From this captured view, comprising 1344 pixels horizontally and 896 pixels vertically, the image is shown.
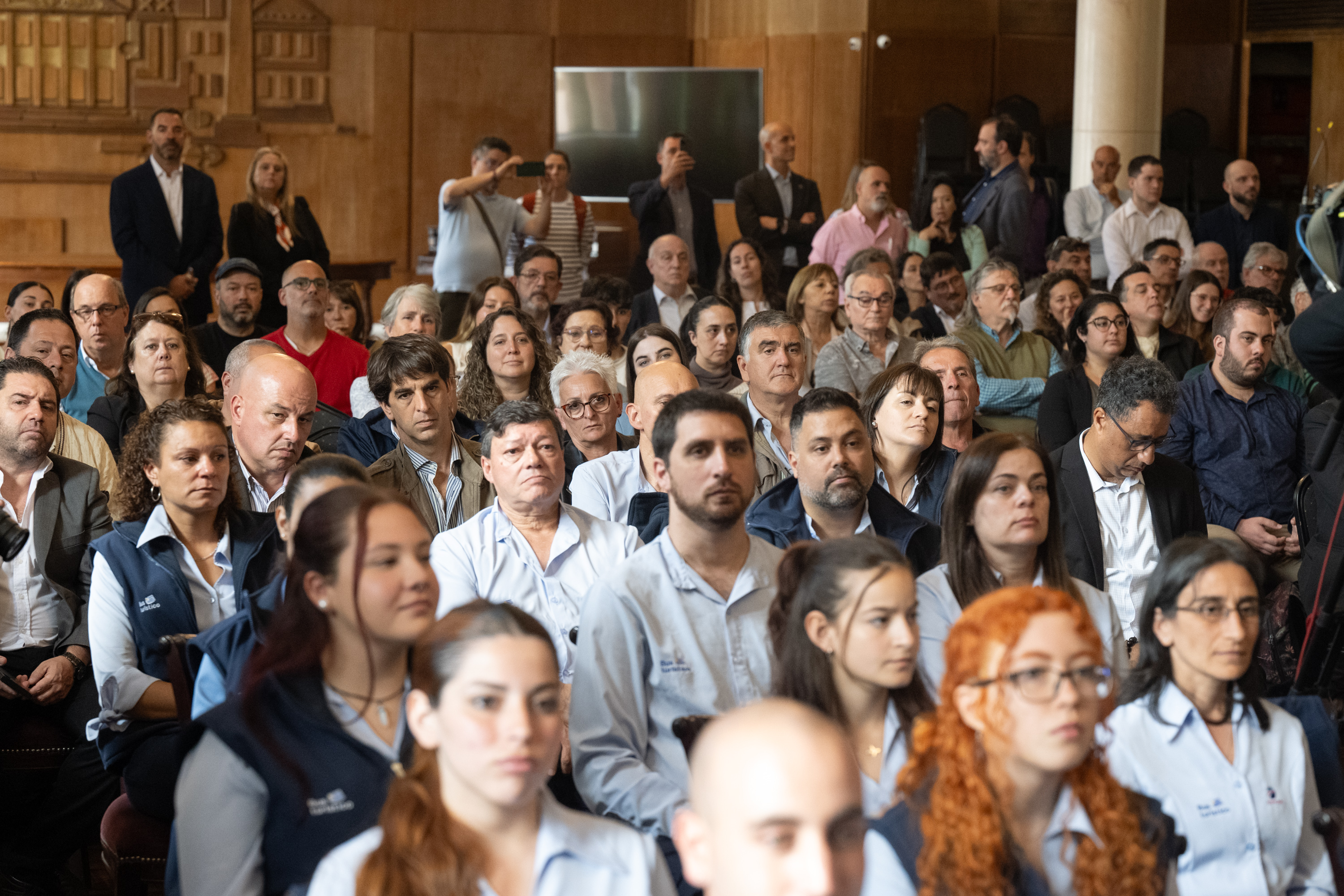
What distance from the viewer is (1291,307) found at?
644 cm

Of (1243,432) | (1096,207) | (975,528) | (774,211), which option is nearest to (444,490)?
(975,528)

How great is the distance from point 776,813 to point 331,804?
2.32ft

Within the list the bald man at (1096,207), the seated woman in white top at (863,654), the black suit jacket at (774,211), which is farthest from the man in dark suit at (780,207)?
the seated woman in white top at (863,654)

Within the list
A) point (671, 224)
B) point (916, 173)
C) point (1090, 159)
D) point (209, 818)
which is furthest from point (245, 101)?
point (209, 818)

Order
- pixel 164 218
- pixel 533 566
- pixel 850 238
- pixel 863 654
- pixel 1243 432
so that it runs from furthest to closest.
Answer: pixel 850 238
pixel 164 218
pixel 1243 432
pixel 533 566
pixel 863 654

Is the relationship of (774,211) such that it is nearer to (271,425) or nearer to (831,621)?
(271,425)

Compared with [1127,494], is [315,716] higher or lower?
lower

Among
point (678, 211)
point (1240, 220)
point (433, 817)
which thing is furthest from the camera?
point (1240, 220)

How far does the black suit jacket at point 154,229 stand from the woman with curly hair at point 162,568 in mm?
4123

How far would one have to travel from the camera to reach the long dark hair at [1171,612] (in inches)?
86.2

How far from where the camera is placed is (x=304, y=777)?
1.86 m

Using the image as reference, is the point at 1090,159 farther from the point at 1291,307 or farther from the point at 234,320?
the point at 234,320

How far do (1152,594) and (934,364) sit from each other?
1.90 m

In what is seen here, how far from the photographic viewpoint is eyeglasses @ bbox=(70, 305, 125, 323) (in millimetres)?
4703
